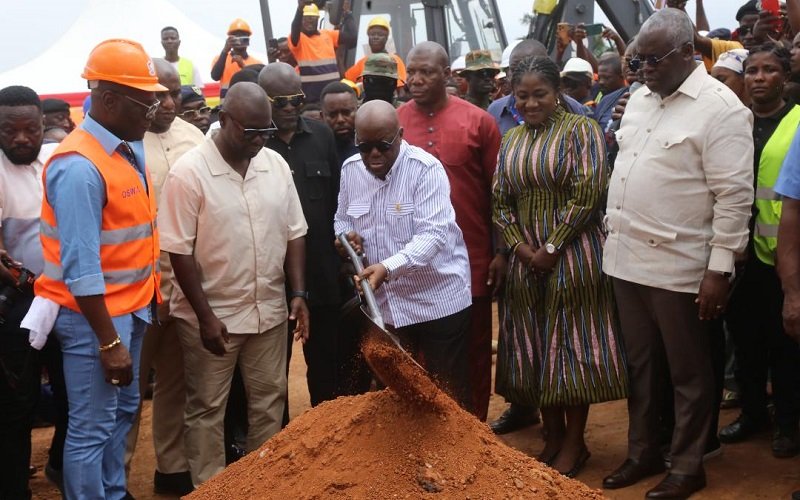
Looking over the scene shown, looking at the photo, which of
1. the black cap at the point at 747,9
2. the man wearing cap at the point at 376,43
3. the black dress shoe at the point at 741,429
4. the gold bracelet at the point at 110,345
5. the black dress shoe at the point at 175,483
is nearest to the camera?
the gold bracelet at the point at 110,345

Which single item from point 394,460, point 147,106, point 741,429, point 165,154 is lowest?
point 741,429

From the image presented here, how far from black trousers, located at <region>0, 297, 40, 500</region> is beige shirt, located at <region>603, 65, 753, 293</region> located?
2.82 m

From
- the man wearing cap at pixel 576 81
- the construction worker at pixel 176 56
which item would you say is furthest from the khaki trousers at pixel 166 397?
the construction worker at pixel 176 56

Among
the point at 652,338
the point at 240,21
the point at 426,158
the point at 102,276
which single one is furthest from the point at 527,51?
the point at 240,21

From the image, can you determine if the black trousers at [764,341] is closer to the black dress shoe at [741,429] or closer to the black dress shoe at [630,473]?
the black dress shoe at [741,429]

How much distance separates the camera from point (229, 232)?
4.38 meters

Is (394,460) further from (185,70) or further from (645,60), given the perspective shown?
(185,70)

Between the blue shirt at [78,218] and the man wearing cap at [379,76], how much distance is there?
2.68 m

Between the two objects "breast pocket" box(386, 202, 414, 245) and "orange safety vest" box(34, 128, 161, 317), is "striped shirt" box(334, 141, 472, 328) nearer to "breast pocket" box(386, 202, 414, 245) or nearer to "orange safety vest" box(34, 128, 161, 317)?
"breast pocket" box(386, 202, 414, 245)

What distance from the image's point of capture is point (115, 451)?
4.02m

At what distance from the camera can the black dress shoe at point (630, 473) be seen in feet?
15.2

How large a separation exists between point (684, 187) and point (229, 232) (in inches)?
82.9

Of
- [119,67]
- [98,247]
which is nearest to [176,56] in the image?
[119,67]

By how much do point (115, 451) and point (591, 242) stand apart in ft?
8.17
